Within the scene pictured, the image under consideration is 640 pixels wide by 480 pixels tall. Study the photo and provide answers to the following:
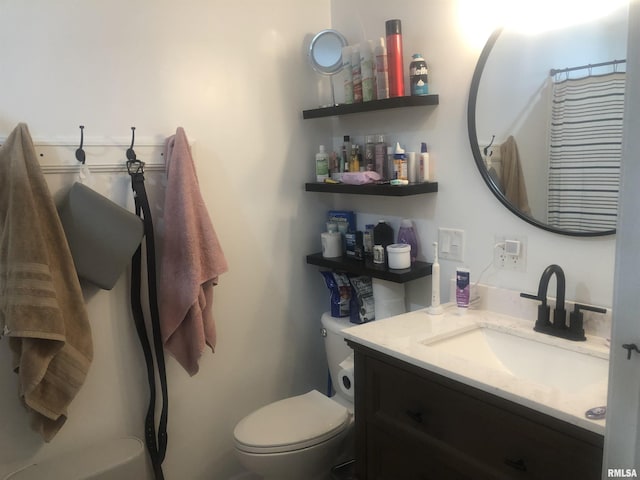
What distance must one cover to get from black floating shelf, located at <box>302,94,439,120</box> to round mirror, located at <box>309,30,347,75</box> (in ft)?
0.53

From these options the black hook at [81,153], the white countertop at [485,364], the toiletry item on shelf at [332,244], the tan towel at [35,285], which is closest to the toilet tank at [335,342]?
the toiletry item on shelf at [332,244]

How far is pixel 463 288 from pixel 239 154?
38.7 inches

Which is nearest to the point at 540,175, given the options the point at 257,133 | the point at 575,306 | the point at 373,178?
the point at 575,306

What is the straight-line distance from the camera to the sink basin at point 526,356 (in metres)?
1.36

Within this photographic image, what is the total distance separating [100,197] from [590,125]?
147 centimetres

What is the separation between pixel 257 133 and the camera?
2023 mm

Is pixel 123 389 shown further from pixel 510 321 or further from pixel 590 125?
pixel 590 125

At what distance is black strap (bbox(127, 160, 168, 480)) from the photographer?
168 cm

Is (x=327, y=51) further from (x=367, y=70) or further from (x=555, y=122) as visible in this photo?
(x=555, y=122)

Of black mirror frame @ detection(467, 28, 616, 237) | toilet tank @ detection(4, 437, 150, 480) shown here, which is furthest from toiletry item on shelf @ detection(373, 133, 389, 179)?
toilet tank @ detection(4, 437, 150, 480)

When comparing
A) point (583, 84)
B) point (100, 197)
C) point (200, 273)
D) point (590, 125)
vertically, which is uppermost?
point (583, 84)

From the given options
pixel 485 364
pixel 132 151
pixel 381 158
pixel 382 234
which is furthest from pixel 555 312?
pixel 132 151

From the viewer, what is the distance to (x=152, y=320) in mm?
1752

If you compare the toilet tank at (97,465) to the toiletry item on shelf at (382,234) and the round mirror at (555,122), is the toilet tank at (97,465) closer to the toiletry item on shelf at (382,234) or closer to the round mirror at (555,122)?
the toiletry item on shelf at (382,234)
